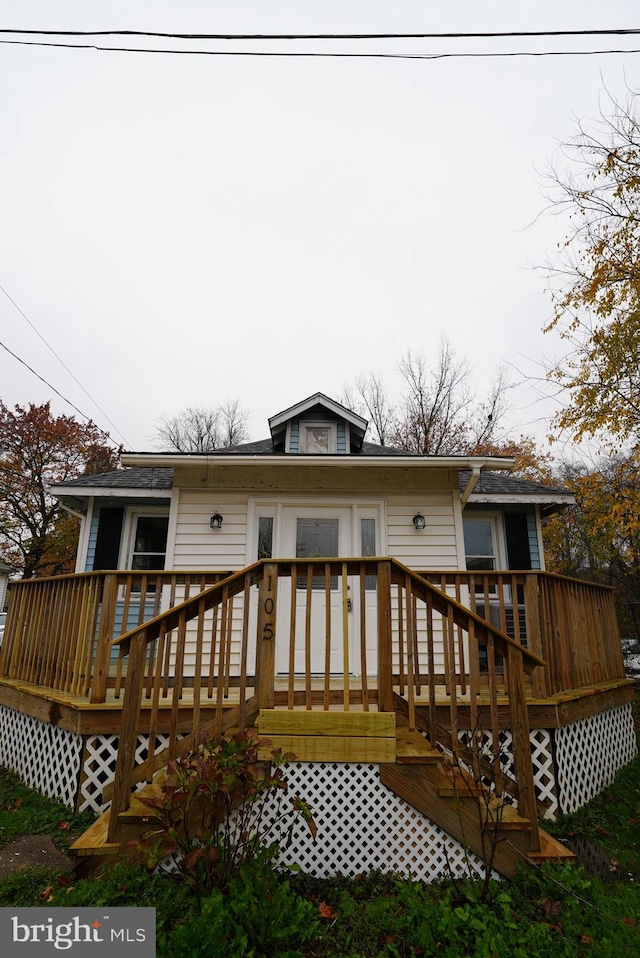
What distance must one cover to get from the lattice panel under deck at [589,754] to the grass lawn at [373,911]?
880 millimetres

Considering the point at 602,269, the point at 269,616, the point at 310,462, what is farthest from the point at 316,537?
the point at 602,269

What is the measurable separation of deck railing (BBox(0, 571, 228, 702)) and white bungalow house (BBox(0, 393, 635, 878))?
3cm

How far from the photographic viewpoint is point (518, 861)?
2.97m

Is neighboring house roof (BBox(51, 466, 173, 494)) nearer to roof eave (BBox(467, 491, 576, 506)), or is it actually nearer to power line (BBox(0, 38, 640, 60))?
roof eave (BBox(467, 491, 576, 506))

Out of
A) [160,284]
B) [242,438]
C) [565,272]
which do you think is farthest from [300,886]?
[242,438]

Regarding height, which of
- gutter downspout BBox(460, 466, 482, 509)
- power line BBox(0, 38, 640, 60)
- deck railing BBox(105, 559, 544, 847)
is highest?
power line BBox(0, 38, 640, 60)

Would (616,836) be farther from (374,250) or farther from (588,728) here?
(374,250)

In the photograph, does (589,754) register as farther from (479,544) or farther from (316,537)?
(316,537)

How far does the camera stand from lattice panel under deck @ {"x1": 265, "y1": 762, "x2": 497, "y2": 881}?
3.11m

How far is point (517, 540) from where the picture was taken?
7449 millimetres

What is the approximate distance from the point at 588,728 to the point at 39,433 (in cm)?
1993

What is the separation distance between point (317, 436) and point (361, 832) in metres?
5.70

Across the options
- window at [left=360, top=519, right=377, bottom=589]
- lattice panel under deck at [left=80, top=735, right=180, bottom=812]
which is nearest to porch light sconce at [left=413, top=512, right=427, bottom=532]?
window at [left=360, top=519, right=377, bottom=589]

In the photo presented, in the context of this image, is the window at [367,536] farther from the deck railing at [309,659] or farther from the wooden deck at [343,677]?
the deck railing at [309,659]
